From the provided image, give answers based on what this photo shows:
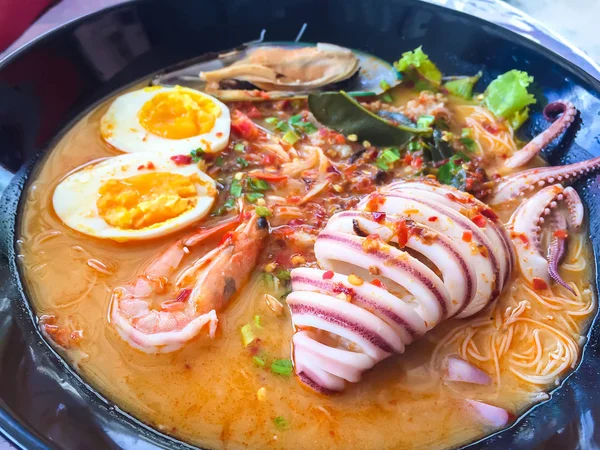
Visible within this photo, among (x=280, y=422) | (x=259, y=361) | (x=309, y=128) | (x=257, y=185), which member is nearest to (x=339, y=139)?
(x=309, y=128)

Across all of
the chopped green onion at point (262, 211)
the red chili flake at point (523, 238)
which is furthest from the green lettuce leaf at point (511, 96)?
the chopped green onion at point (262, 211)

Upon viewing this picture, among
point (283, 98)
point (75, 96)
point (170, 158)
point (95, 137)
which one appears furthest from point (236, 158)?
point (75, 96)

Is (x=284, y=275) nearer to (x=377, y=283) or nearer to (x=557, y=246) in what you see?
(x=377, y=283)

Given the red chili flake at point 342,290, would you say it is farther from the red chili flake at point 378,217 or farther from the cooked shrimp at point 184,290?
the cooked shrimp at point 184,290

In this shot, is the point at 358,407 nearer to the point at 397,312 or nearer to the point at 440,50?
the point at 397,312

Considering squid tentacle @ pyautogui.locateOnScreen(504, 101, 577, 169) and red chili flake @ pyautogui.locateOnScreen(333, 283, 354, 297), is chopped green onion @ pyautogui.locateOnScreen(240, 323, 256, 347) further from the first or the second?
squid tentacle @ pyautogui.locateOnScreen(504, 101, 577, 169)

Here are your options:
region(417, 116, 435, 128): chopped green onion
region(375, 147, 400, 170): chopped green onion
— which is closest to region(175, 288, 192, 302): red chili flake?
region(375, 147, 400, 170): chopped green onion
